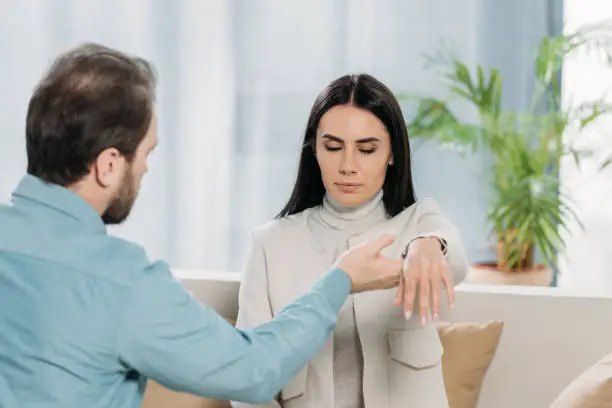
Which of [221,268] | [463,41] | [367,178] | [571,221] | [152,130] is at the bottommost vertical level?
[221,268]

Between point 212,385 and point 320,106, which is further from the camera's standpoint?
point 320,106

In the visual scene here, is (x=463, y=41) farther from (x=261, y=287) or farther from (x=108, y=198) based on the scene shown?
(x=108, y=198)

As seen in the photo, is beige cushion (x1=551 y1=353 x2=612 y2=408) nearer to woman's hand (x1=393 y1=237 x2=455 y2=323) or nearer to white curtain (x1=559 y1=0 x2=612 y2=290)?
woman's hand (x1=393 y1=237 x2=455 y2=323)

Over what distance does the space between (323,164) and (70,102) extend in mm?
805

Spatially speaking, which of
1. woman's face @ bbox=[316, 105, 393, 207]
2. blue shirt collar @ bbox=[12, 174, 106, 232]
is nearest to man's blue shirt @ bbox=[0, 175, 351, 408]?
blue shirt collar @ bbox=[12, 174, 106, 232]

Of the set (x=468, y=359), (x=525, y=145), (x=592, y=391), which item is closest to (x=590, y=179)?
(x=525, y=145)

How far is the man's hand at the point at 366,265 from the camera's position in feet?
4.91

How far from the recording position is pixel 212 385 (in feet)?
4.23

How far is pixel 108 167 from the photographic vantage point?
1282mm

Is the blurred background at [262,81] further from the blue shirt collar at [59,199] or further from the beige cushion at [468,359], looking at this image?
the blue shirt collar at [59,199]

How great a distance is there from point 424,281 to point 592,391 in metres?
0.53

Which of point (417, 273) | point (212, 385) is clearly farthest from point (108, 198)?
point (417, 273)

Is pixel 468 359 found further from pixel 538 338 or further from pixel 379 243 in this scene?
pixel 379 243

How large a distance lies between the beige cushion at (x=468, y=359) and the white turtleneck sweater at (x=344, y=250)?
0.38 metres
